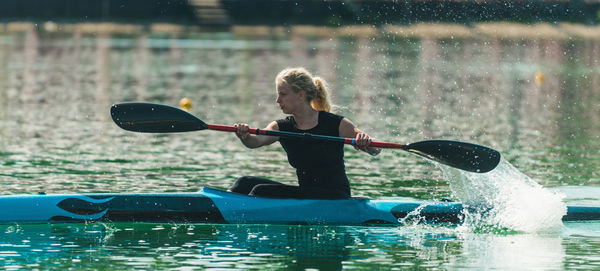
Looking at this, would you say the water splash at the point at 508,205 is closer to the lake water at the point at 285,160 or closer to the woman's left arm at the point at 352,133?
the lake water at the point at 285,160

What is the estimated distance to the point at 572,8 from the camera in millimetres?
54188

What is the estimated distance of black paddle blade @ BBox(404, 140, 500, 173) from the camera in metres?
10.5

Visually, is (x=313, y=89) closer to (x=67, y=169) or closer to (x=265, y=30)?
(x=67, y=169)

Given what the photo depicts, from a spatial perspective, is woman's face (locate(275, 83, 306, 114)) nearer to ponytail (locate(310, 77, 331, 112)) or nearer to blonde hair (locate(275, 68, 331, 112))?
blonde hair (locate(275, 68, 331, 112))

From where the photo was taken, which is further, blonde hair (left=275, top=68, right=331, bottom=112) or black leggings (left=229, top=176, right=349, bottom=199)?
black leggings (left=229, top=176, right=349, bottom=199)

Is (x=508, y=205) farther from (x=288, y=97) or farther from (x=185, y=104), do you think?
(x=185, y=104)

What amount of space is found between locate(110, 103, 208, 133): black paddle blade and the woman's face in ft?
3.95

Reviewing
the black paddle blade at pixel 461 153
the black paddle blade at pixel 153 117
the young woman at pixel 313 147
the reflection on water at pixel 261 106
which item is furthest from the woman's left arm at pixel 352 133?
the reflection on water at pixel 261 106

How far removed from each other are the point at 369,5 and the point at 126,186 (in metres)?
43.4

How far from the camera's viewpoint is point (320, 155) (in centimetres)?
1012

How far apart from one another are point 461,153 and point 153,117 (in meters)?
2.92

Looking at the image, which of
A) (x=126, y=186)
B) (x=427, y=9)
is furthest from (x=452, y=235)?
(x=427, y=9)

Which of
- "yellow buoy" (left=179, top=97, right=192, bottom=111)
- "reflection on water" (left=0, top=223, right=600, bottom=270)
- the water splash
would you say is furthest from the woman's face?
"yellow buoy" (left=179, top=97, right=192, bottom=111)

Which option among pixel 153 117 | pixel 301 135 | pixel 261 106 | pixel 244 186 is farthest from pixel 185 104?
pixel 301 135
